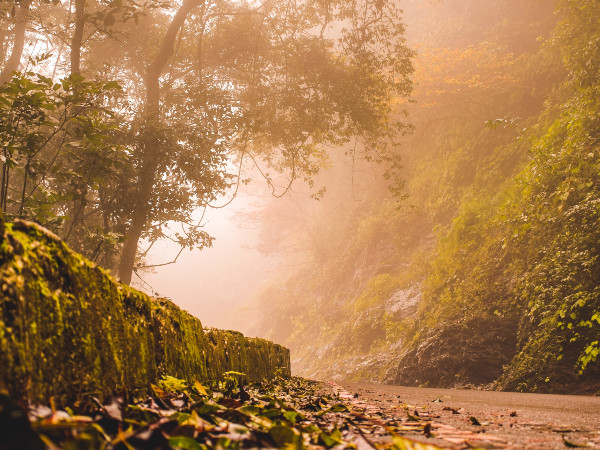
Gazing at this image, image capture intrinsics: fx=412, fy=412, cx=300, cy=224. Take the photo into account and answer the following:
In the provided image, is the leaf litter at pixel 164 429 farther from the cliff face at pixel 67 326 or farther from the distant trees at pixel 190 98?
the distant trees at pixel 190 98

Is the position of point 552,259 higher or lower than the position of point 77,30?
lower

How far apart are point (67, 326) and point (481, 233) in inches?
A: 423

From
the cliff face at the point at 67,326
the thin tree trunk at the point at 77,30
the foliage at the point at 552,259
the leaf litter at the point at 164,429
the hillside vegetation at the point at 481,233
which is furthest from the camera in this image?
the thin tree trunk at the point at 77,30

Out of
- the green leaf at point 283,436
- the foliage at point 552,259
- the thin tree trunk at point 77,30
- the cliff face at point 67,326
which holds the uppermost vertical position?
the thin tree trunk at point 77,30

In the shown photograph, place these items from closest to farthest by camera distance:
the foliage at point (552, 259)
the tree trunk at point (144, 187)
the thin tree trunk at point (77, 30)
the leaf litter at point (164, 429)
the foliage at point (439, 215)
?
the leaf litter at point (164, 429), the foliage at point (552, 259), the thin tree trunk at point (77, 30), the tree trunk at point (144, 187), the foliage at point (439, 215)

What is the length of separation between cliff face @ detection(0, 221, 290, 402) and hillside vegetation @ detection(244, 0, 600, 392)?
18.6ft

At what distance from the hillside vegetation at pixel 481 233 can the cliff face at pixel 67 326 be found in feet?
18.6

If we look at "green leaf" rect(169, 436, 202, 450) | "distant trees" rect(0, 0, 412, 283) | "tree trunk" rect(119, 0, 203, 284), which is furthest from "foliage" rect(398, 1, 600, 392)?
"tree trunk" rect(119, 0, 203, 284)

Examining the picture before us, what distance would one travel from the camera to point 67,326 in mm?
1338

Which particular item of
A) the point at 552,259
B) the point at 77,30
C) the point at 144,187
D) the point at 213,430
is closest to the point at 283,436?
the point at 213,430

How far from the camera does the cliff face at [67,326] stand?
1.07 meters

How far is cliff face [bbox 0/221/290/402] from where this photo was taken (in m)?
1.07

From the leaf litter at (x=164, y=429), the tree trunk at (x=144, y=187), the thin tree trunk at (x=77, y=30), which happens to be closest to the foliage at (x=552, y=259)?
the leaf litter at (x=164, y=429)

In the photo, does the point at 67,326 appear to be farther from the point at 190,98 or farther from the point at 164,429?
the point at 190,98
